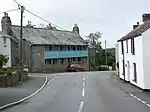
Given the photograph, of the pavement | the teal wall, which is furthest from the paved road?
the teal wall

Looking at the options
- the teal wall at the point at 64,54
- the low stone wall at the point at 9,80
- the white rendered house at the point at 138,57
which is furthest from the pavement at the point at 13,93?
the teal wall at the point at 64,54

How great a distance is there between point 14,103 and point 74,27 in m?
73.3

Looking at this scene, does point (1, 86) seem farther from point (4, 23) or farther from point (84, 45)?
point (84, 45)

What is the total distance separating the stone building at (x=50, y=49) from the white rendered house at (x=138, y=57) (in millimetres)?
30178

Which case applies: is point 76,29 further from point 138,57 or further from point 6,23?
point 138,57

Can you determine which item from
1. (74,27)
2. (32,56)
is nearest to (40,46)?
(32,56)

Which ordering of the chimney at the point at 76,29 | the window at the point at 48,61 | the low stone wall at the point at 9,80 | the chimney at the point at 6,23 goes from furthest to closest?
the chimney at the point at 76,29, the window at the point at 48,61, the chimney at the point at 6,23, the low stone wall at the point at 9,80

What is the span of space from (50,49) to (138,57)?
40.6 metres

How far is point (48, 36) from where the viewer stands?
77.2 metres

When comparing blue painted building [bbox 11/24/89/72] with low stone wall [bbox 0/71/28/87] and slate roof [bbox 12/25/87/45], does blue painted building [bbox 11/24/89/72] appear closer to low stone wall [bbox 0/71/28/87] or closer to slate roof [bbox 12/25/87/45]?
slate roof [bbox 12/25/87/45]

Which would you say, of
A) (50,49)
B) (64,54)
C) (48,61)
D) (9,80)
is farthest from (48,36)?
(9,80)

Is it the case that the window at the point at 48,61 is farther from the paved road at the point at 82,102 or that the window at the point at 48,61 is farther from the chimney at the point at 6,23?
the paved road at the point at 82,102

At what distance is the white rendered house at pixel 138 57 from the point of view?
3173 centimetres

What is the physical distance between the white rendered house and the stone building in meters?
30.2
